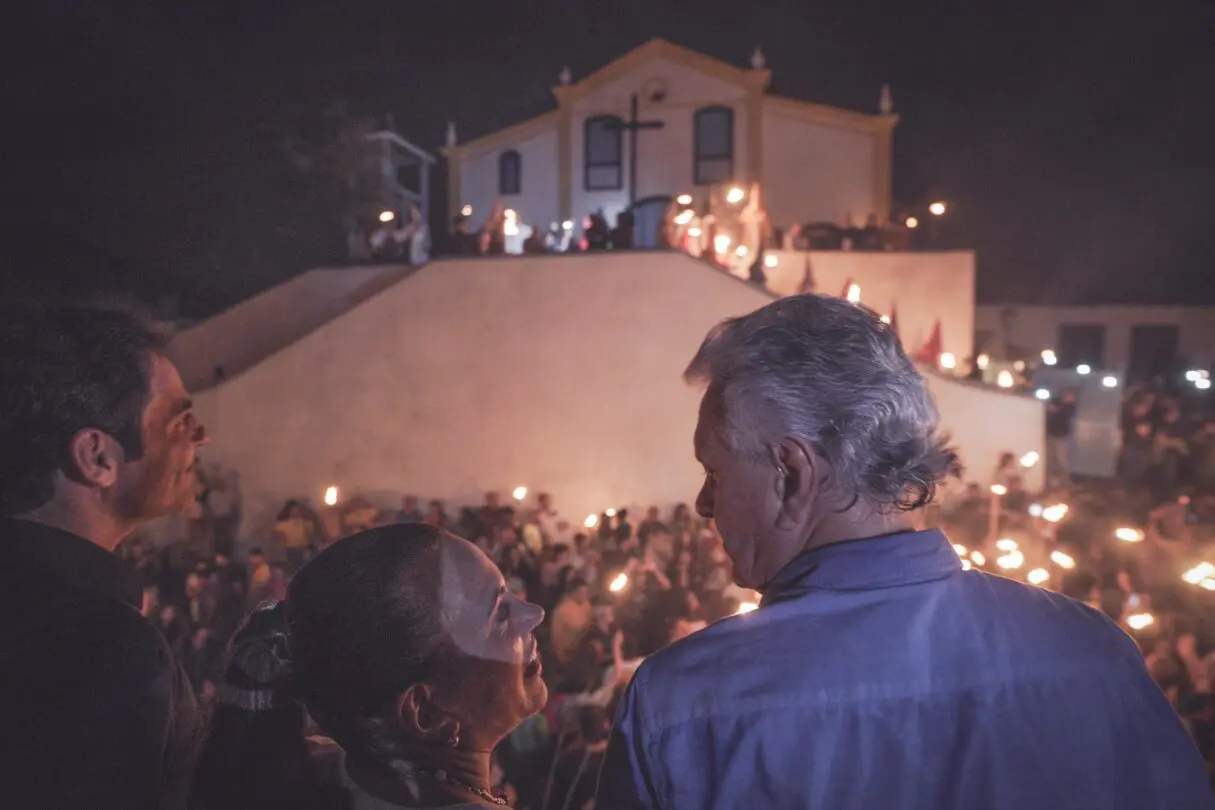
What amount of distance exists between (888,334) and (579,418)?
1400cm

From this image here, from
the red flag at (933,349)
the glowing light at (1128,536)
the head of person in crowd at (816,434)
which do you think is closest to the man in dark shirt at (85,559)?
the head of person in crowd at (816,434)

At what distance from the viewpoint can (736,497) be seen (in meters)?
1.63

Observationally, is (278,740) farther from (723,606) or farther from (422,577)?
(723,606)

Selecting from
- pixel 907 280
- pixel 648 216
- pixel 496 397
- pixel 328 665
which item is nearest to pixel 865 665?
pixel 328 665

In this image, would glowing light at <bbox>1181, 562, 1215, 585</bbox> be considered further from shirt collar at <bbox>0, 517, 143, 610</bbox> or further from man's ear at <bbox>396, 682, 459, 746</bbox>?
shirt collar at <bbox>0, 517, 143, 610</bbox>

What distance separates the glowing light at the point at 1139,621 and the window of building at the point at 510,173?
2087cm

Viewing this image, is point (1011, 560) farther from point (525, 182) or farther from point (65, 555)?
point (525, 182)

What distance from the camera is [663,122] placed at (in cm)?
2339

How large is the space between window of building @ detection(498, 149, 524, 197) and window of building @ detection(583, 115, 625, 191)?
2081 millimetres

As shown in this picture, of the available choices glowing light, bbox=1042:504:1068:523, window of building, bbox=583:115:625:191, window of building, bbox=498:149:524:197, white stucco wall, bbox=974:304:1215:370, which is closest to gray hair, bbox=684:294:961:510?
glowing light, bbox=1042:504:1068:523

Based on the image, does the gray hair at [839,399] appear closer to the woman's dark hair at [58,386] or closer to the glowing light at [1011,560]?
the woman's dark hair at [58,386]

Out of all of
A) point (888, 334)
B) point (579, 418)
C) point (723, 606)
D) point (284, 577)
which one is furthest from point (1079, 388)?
point (888, 334)

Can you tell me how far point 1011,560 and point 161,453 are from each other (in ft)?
29.4

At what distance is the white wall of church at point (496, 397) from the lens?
15312mm
